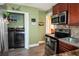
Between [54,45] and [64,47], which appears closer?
[64,47]

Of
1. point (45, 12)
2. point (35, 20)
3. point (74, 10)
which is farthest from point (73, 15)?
point (35, 20)

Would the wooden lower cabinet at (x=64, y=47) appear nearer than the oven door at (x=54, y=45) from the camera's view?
Yes

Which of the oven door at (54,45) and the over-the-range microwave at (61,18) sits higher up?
the over-the-range microwave at (61,18)

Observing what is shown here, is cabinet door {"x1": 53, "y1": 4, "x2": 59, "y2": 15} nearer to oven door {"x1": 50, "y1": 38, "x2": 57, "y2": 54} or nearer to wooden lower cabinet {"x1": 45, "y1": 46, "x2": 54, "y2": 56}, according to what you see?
oven door {"x1": 50, "y1": 38, "x2": 57, "y2": 54}

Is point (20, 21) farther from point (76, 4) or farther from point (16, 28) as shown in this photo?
point (76, 4)

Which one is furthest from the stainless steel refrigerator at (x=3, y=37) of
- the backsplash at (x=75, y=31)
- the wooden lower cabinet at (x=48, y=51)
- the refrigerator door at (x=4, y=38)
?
the backsplash at (x=75, y=31)

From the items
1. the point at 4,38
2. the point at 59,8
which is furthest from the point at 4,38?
the point at 59,8

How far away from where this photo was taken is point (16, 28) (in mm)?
1787

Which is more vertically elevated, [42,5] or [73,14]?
[42,5]

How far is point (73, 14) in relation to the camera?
183 cm

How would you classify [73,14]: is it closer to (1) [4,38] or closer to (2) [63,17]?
(2) [63,17]

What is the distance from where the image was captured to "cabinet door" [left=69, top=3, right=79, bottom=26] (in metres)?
1.76

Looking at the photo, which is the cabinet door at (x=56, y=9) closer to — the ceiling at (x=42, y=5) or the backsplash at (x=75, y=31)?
the ceiling at (x=42, y=5)

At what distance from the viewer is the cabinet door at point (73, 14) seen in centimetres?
176
